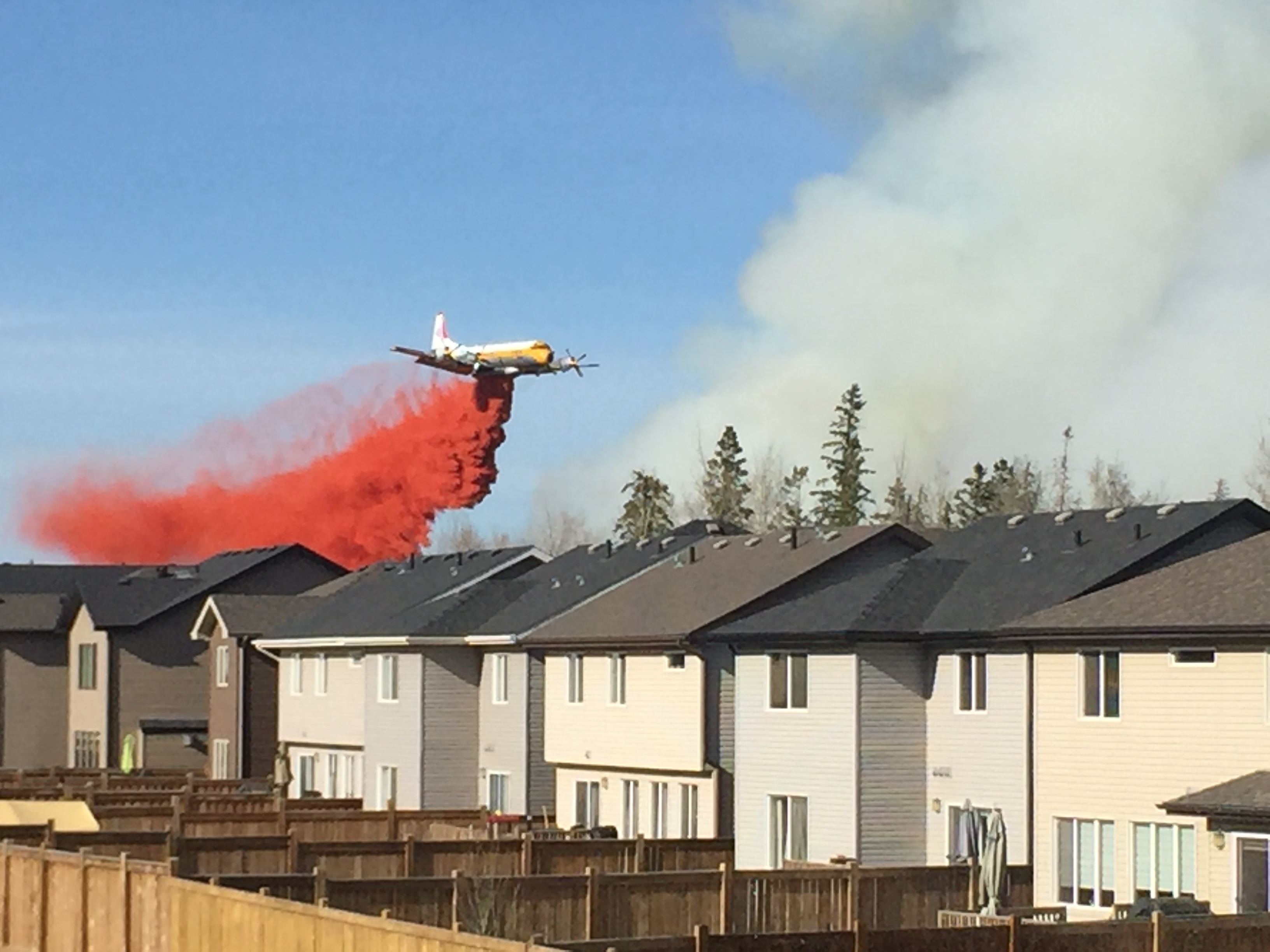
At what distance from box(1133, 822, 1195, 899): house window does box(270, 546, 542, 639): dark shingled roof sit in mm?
30138

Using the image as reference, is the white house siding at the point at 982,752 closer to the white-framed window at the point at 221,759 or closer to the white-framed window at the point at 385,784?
the white-framed window at the point at 385,784

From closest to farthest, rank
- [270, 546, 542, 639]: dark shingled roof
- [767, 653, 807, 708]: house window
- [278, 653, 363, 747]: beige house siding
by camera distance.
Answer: [767, 653, 807, 708]: house window → [270, 546, 542, 639]: dark shingled roof → [278, 653, 363, 747]: beige house siding

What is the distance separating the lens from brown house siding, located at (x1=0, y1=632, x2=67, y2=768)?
91.4 metres

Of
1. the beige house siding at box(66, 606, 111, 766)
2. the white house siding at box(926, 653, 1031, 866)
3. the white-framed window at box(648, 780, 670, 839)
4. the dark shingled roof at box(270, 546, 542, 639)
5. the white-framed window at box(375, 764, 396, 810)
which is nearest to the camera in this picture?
the white house siding at box(926, 653, 1031, 866)

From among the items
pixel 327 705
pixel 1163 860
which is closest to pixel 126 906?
pixel 1163 860

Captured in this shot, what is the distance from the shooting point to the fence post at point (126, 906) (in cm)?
3106

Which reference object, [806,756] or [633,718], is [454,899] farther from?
[633,718]

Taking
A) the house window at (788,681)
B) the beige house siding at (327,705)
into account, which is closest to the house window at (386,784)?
the beige house siding at (327,705)

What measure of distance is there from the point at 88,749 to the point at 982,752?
5210 centimetres

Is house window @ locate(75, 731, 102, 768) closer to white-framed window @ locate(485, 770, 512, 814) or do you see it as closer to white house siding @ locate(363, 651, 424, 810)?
white house siding @ locate(363, 651, 424, 810)

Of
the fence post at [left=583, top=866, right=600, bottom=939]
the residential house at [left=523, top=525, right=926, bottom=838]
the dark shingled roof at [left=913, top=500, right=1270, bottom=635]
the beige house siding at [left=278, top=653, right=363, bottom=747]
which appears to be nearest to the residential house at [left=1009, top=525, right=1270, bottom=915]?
the dark shingled roof at [left=913, top=500, right=1270, bottom=635]

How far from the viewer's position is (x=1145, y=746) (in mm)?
39500

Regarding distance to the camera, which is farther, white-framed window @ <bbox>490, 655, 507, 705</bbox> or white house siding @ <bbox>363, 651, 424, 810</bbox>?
white house siding @ <bbox>363, 651, 424, 810</bbox>

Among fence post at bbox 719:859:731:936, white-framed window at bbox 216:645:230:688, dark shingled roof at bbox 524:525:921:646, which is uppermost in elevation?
dark shingled roof at bbox 524:525:921:646
